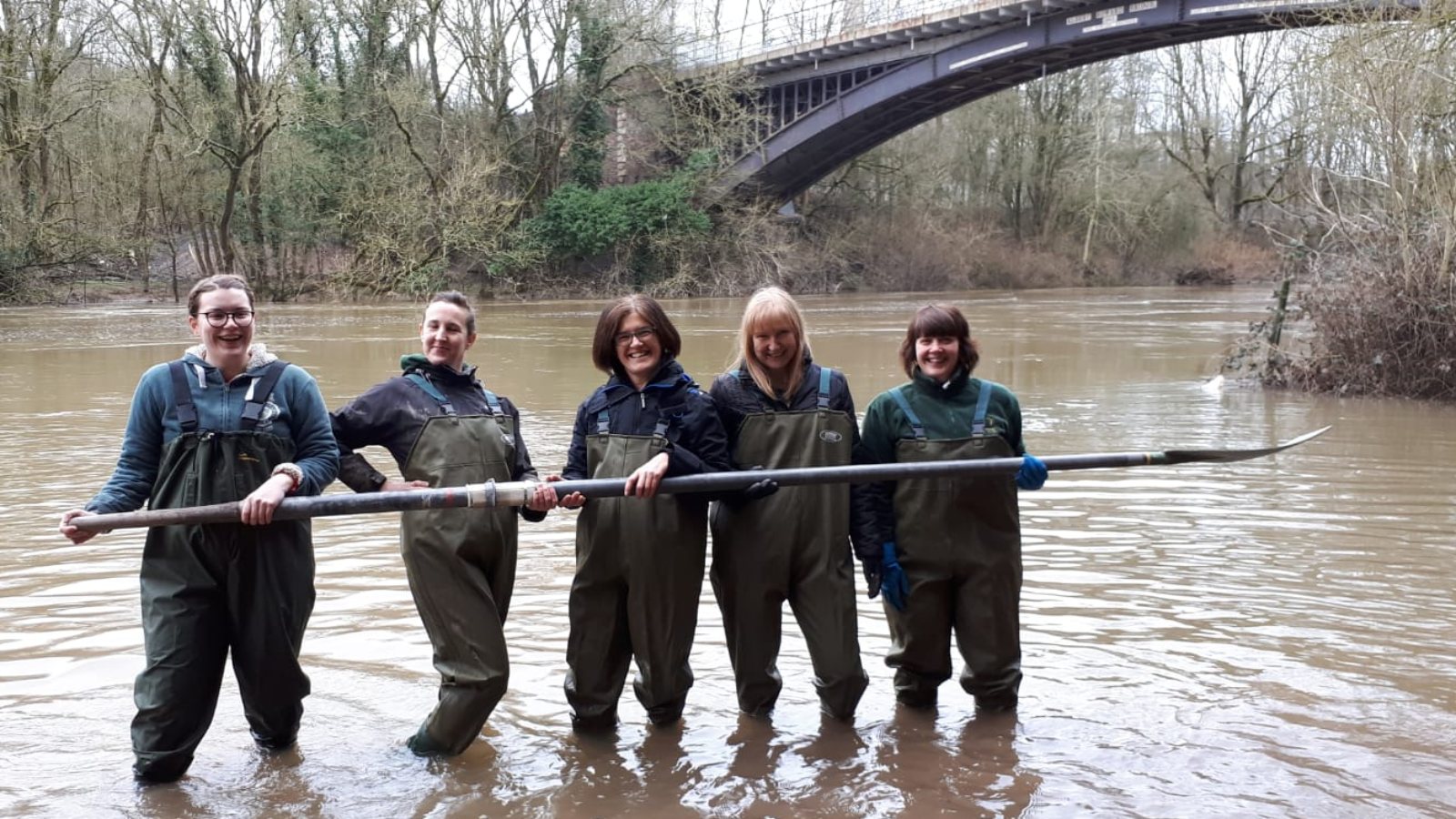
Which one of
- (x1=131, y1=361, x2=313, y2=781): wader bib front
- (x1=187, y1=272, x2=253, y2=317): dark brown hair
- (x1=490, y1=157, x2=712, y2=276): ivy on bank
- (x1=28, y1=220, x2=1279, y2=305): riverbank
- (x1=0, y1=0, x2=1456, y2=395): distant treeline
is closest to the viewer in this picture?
(x1=131, y1=361, x2=313, y2=781): wader bib front

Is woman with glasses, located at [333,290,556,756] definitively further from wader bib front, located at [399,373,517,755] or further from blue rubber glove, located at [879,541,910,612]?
blue rubber glove, located at [879,541,910,612]

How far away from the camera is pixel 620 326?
3.99m

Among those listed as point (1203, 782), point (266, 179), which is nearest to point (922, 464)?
point (1203, 782)

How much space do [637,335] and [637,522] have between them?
23.1 inches

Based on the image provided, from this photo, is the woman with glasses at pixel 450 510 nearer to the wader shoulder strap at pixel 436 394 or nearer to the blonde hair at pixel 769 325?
the wader shoulder strap at pixel 436 394

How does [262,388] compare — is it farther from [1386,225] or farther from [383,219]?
[383,219]

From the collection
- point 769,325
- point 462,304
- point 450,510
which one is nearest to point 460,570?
point 450,510

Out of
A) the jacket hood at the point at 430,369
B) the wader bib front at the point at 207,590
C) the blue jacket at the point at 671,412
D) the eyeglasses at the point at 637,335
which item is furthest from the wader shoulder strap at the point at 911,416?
the wader bib front at the point at 207,590

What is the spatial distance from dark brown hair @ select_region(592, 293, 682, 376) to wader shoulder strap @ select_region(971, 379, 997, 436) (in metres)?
1.01

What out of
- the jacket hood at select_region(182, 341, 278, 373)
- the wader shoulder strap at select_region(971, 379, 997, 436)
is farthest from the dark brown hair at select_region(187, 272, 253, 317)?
the wader shoulder strap at select_region(971, 379, 997, 436)

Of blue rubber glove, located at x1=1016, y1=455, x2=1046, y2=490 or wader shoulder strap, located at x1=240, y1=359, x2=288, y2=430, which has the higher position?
wader shoulder strap, located at x1=240, y1=359, x2=288, y2=430

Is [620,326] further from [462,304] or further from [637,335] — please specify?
[462,304]

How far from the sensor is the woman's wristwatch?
3619 mm

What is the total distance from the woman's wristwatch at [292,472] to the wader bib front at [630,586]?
85cm
